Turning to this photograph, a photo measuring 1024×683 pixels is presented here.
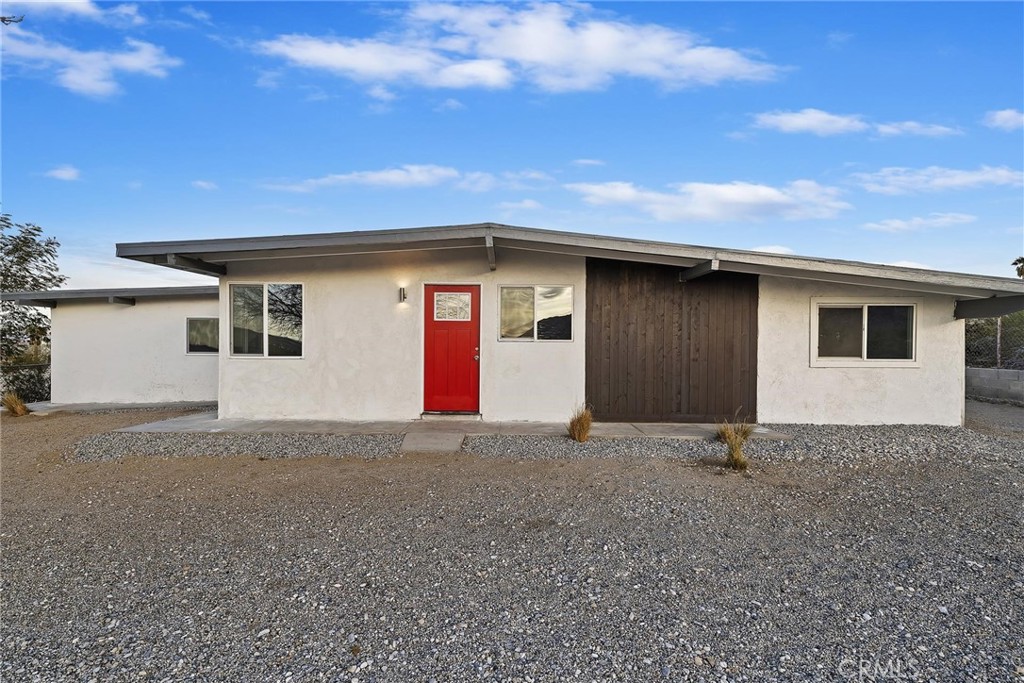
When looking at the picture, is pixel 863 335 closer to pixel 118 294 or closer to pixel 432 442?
pixel 432 442

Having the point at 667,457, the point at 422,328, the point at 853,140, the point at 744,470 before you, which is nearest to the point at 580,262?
the point at 422,328

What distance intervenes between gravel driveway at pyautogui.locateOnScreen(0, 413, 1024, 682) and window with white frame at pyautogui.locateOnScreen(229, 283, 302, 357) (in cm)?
300

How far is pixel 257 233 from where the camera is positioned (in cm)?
733

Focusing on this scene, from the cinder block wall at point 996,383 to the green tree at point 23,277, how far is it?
73.1ft

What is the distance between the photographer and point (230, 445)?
6.29 meters

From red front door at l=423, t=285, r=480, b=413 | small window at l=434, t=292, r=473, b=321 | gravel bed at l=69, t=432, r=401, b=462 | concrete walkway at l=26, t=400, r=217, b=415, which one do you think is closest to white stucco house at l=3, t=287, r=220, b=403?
concrete walkway at l=26, t=400, r=217, b=415

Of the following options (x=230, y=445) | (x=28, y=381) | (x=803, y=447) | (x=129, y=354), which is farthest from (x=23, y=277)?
(x=803, y=447)

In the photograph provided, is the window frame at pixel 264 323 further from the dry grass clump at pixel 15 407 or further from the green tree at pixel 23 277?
the green tree at pixel 23 277

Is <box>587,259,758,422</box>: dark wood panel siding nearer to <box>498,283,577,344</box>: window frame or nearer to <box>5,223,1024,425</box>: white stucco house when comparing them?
<box>5,223,1024,425</box>: white stucco house

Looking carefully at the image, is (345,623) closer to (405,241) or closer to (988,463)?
(405,241)

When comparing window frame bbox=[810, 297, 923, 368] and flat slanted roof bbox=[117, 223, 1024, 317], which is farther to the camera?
window frame bbox=[810, 297, 923, 368]

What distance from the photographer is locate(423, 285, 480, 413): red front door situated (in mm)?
7965

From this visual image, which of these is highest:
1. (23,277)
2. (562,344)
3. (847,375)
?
(23,277)

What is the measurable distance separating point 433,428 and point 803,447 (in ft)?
15.5
